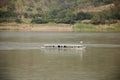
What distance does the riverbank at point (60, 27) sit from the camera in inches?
3287

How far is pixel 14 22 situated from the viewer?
283 ft

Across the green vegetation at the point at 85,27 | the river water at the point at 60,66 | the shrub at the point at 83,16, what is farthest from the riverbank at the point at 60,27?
the river water at the point at 60,66

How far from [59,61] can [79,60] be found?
1835 mm

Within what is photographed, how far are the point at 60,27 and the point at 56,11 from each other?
156 inches

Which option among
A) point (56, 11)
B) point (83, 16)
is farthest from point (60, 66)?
point (56, 11)

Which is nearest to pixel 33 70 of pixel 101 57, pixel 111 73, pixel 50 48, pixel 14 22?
pixel 111 73

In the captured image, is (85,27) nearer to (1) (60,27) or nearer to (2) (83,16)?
(2) (83,16)

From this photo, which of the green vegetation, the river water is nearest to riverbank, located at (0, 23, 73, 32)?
the green vegetation

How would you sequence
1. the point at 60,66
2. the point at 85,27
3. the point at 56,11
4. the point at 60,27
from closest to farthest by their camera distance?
the point at 60,66
the point at 85,27
the point at 60,27
the point at 56,11

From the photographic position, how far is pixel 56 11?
87.6 m

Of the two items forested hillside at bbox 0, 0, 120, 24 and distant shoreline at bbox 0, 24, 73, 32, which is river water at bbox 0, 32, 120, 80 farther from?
forested hillside at bbox 0, 0, 120, 24

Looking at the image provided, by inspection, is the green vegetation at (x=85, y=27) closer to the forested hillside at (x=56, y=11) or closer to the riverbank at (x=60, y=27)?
the riverbank at (x=60, y=27)

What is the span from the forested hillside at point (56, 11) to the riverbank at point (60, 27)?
1204 mm

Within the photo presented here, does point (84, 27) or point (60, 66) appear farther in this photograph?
point (84, 27)
